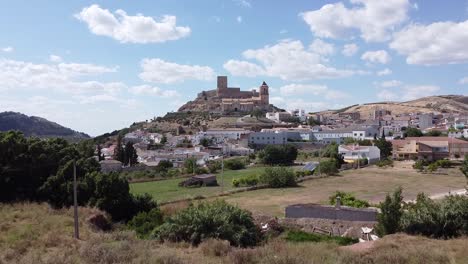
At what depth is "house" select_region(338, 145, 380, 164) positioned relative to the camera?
62.2m

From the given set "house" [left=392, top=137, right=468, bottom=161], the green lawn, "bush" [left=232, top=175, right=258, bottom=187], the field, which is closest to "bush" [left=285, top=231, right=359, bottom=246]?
the field

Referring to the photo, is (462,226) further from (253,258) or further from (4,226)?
(4,226)

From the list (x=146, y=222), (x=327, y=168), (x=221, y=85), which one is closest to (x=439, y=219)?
(x=146, y=222)

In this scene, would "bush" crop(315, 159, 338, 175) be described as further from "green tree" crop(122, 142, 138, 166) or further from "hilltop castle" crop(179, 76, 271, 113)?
"hilltop castle" crop(179, 76, 271, 113)

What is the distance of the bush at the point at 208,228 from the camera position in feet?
43.9

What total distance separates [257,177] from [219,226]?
96.9 feet

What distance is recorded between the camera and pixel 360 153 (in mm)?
62625

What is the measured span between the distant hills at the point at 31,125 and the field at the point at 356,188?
9468cm

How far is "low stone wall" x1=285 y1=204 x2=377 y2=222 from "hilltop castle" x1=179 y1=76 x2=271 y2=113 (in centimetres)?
11364

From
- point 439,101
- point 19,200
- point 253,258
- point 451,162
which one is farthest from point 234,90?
point 253,258

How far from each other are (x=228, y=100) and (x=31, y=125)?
62.5 m

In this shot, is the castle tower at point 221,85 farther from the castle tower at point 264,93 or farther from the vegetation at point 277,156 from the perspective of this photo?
the vegetation at point 277,156

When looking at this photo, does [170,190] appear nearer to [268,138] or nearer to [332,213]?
[332,213]

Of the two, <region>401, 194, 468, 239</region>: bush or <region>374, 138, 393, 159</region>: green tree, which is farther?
<region>374, 138, 393, 159</region>: green tree
